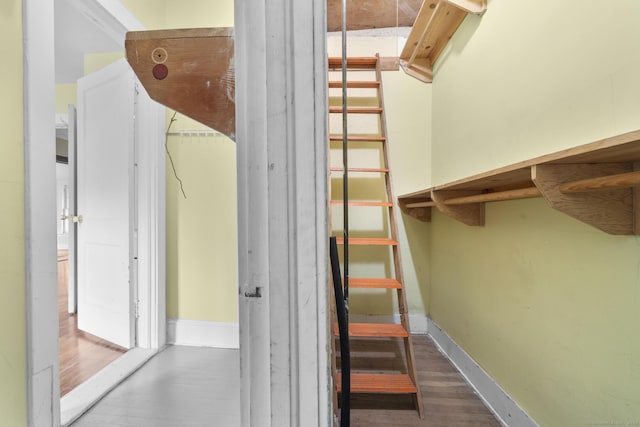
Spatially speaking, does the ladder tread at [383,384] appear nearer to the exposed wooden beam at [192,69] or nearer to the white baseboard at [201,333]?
the white baseboard at [201,333]

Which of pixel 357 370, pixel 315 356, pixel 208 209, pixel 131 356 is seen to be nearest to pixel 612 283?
pixel 315 356

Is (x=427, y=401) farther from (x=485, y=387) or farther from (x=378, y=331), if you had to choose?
(x=378, y=331)

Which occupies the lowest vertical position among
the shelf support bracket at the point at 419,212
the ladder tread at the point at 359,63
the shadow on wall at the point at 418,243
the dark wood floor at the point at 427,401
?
the dark wood floor at the point at 427,401

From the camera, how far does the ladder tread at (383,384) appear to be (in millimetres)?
1334

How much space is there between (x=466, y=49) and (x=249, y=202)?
72.4 inches

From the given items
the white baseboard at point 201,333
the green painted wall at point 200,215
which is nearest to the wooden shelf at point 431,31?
the green painted wall at point 200,215

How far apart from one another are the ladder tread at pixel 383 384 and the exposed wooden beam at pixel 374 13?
2.41 metres

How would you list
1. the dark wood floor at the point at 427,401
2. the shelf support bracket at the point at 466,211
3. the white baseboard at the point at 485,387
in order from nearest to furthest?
the white baseboard at the point at 485,387
the dark wood floor at the point at 427,401
the shelf support bracket at the point at 466,211

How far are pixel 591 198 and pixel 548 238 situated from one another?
1.07 ft

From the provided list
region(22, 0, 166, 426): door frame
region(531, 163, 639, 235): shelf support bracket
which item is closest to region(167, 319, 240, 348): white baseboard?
region(22, 0, 166, 426): door frame

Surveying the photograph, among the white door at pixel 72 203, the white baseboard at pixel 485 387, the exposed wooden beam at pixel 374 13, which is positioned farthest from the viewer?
the white door at pixel 72 203

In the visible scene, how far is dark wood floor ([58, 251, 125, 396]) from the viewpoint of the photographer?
4.97ft

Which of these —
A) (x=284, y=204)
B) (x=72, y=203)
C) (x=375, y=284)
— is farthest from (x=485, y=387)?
(x=72, y=203)

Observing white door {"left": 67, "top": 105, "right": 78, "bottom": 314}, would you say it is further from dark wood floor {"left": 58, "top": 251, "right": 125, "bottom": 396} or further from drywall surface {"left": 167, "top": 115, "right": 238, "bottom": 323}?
drywall surface {"left": 167, "top": 115, "right": 238, "bottom": 323}
